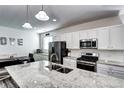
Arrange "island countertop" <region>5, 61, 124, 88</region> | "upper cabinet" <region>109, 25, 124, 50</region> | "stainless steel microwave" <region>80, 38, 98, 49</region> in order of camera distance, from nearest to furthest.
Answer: "island countertop" <region>5, 61, 124, 88</region> → "upper cabinet" <region>109, 25, 124, 50</region> → "stainless steel microwave" <region>80, 38, 98, 49</region>

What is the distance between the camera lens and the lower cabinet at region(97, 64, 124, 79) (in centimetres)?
242

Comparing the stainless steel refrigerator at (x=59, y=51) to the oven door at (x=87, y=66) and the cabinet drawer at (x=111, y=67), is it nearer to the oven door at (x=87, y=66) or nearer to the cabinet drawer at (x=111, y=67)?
the oven door at (x=87, y=66)

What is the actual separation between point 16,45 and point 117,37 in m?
5.82

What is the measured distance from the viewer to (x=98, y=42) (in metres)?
3.19

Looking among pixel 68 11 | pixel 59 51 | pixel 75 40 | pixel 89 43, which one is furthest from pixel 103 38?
pixel 59 51

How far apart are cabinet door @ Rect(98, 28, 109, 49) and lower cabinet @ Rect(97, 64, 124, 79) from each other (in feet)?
2.35

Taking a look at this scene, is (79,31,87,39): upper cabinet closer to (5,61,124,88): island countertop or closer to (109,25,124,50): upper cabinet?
(109,25,124,50): upper cabinet

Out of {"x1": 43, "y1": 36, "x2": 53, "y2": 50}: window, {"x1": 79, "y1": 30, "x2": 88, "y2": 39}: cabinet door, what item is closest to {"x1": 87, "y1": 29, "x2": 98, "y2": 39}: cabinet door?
{"x1": 79, "y1": 30, "x2": 88, "y2": 39}: cabinet door

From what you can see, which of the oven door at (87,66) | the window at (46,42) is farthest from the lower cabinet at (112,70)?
the window at (46,42)

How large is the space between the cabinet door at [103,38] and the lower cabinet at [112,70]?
72cm

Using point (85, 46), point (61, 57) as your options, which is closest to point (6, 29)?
point (61, 57)

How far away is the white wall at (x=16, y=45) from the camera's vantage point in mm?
5305

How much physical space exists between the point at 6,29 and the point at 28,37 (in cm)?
152
